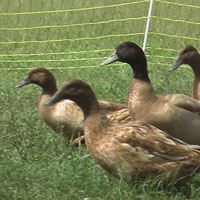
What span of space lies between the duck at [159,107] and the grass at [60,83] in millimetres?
619

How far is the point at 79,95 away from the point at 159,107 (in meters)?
1.05

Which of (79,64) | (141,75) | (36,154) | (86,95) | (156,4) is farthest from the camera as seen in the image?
(156,4)

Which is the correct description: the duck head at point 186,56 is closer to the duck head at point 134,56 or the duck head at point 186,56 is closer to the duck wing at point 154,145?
the duck head at point 134,56

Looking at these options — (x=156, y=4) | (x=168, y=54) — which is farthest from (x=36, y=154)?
(x=156, y=4)

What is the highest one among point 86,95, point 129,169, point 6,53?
point 86,95

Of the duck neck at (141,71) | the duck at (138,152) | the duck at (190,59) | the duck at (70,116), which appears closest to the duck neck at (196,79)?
the duck at (190,59)

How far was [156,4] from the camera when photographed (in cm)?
1377

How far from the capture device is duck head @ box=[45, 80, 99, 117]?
18.7ft

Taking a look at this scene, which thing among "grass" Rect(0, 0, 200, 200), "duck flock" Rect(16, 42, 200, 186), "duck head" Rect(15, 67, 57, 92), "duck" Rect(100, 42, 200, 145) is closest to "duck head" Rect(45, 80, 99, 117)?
"duck flock" Rect(16, 42, 200, 186)

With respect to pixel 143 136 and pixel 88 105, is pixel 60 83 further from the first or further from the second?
pixel 143 136

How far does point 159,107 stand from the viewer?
6543 millimetres

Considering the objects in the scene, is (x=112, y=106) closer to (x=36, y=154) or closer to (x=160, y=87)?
(x=36, y=154)

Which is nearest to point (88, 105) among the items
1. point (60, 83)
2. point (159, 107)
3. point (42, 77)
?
point (159, 107)

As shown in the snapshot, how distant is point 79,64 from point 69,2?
12.6 ft
